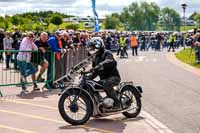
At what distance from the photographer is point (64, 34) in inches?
716

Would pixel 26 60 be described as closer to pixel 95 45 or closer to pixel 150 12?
pixel 95 45

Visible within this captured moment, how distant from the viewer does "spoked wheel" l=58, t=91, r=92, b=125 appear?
992cm

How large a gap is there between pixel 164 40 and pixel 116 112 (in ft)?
152

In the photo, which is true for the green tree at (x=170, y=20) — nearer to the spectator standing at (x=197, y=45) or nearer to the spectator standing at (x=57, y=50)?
the spectator standing at (x=197, y=45)

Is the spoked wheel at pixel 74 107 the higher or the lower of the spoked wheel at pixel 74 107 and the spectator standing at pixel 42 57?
the lower

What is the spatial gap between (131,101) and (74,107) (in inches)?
54.1

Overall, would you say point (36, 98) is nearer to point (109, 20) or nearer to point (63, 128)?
point (63, 128)

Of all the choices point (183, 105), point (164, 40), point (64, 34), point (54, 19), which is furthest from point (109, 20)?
point (183, 105)

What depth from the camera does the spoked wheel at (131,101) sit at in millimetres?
10656

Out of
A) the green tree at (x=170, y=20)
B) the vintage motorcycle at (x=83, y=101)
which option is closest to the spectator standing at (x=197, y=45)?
the vintage motorcycle at (x=83, y=101)

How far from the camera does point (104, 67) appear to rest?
10.2 meters

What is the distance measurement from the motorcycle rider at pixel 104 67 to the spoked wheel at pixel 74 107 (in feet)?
1.65

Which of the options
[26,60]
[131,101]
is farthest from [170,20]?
[131,101]

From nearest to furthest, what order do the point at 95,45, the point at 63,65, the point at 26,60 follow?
the point at 95,45 → the point at 26,60 → the point at 63,65
